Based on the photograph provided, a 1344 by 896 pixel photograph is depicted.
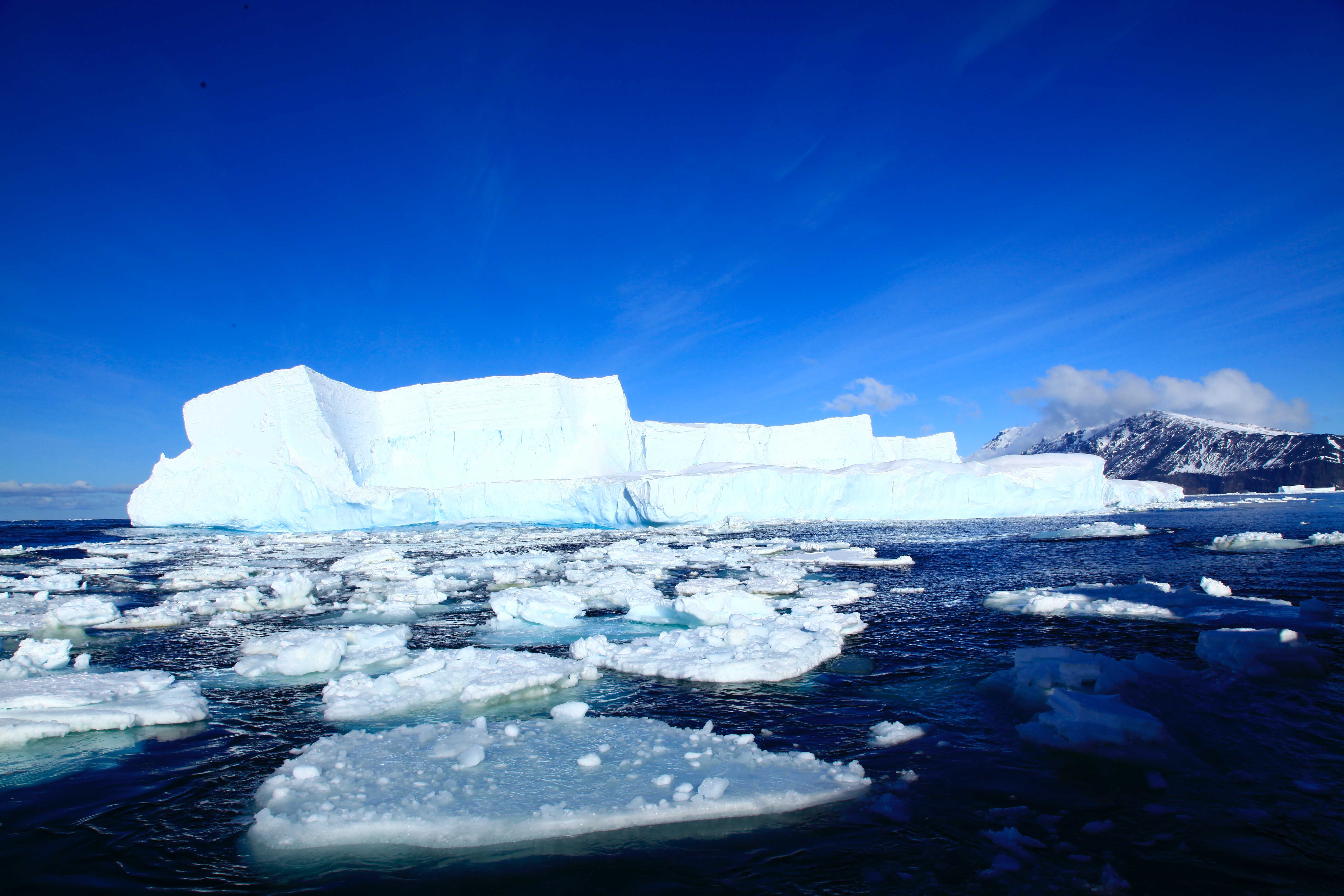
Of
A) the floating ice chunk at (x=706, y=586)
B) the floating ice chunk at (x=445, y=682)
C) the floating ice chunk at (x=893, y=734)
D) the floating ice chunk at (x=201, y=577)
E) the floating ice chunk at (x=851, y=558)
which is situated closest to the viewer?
the floating ice chunk at (x=893, y=734)

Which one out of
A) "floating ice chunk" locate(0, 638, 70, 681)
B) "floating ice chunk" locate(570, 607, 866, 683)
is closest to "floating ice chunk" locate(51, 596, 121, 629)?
"floating ice chunk" locate(0, 638, 70, 681)

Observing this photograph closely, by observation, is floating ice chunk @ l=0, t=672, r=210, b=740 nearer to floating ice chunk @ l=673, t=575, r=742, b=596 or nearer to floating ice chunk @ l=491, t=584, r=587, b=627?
floating ice chunk @ l=491, t=584, r=587, b=627

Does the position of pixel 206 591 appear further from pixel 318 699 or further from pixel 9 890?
pixel 9 890

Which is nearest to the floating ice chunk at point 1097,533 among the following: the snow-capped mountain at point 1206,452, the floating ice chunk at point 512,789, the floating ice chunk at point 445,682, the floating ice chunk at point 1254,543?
the floating ice chunk at point 1254,543

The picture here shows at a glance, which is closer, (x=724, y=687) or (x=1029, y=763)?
(x=1029, y=763)

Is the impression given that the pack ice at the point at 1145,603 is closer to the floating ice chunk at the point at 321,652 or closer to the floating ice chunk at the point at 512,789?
the floating ice chunk at the point at 512,789

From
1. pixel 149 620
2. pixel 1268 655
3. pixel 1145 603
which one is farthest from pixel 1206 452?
pixel 149 620

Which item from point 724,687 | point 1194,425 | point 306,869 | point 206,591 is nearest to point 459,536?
point 206,591

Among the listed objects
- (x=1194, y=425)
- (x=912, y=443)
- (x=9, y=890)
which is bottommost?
(x=9, y=890)

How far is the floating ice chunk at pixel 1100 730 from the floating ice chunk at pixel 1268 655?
2200mm

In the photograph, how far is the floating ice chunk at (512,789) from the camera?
150 inches

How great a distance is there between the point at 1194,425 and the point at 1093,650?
154m

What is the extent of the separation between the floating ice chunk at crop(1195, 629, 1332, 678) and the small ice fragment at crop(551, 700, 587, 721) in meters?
6.48

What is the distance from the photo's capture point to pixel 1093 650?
7.50 metres
